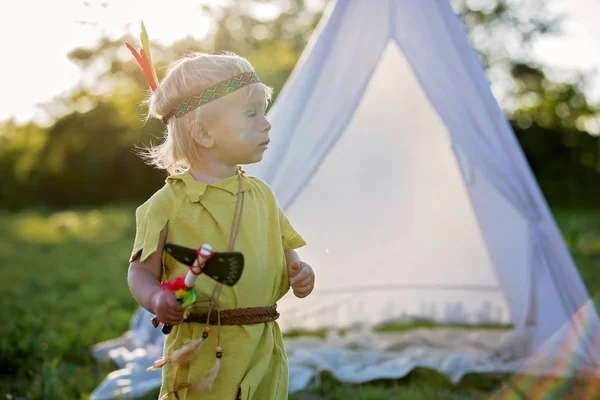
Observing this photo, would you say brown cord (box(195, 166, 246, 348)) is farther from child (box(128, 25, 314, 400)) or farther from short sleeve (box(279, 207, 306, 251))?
short sleeve (box(279, 207, 306, 251))

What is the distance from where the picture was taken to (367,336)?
4.34m

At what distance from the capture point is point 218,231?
1.84m

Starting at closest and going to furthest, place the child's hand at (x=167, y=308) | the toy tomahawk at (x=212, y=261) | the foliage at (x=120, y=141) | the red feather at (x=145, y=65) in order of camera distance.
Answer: the toy tomahawk at (x=212, y=261)
the child's hand at (x=167, y=308)
the red feather at (x=145, y=65)
the foliage at (x=120, y=141)

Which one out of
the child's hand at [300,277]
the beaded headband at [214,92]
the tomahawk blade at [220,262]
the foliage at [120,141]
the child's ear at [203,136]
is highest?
the beaded headband at [214,92]

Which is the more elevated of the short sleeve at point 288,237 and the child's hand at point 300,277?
the short sleeve at point 288,237

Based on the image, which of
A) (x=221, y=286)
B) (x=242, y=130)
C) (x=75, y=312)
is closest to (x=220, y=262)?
(x=221, y=286)

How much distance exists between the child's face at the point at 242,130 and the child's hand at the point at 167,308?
0.48 metres

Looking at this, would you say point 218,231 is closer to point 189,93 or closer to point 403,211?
point 189,93

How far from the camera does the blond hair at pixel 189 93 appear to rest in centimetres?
188

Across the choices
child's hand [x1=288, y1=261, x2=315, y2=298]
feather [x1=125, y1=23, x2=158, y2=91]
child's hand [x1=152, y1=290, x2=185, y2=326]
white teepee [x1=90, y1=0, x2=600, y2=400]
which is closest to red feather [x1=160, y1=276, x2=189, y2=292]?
child's hand [x1=152, y1=290, x2=185, y2=326]

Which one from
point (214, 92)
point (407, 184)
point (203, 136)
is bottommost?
point (407, 184)

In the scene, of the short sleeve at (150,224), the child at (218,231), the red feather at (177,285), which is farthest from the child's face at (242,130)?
the red feather at (177,285)

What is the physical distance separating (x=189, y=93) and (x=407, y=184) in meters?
2.94

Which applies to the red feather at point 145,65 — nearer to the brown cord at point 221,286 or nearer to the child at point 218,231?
the child at point 218,231
